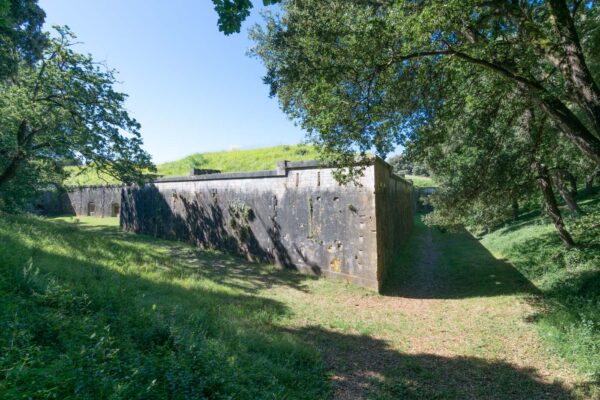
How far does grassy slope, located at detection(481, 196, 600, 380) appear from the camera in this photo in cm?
571

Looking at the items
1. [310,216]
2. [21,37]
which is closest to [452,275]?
[310,216]

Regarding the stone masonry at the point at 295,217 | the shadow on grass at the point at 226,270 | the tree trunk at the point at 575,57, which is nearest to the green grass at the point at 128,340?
the shadow on grass at the point at 226,270

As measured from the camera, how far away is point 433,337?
6.92 metres

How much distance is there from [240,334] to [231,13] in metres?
5.18

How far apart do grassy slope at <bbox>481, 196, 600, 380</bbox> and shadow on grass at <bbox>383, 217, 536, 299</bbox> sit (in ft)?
2.05

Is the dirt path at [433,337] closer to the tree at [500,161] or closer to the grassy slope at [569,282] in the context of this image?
the grassy slope at [569,282]

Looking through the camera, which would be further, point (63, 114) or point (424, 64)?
point (63, 114)

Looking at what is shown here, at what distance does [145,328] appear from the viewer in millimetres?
4555

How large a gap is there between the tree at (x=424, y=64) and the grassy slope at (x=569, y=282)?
10.9 feet

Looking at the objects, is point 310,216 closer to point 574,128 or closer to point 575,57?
point 574,128

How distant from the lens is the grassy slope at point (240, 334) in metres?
3.35

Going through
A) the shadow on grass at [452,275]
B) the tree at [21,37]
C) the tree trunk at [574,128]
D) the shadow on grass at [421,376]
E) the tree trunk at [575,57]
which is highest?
the tree at [21,37]

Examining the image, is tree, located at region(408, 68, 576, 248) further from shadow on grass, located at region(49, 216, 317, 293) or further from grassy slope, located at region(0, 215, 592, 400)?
shadow on grass, located at region(49, 216, 317, 293)

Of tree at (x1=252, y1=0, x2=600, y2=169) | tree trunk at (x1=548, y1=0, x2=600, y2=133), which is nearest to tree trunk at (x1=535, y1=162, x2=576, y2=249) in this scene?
tree at (x1=252, y1=0, x2=600, y2=169)
